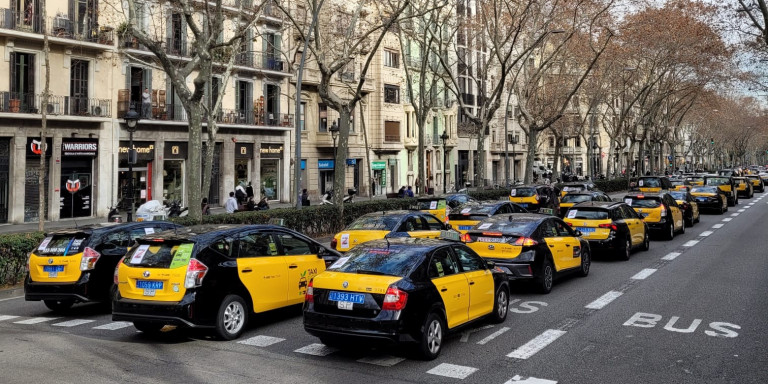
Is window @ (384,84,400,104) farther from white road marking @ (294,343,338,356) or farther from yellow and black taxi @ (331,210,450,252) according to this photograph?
white road marking @ (294,343,338,356)

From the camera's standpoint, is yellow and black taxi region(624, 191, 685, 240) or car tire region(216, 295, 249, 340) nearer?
car tire region(216, 295, 249, 340)

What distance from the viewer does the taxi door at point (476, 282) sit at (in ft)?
28.7

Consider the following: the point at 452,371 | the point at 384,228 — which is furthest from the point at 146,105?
the point at 452,371

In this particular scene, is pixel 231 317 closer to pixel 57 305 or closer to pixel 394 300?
pixel 394 300

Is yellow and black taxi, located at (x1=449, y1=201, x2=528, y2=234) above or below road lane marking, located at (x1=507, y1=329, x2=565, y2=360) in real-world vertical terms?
above

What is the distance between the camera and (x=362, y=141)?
1927 inches

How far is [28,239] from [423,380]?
32.2 feet

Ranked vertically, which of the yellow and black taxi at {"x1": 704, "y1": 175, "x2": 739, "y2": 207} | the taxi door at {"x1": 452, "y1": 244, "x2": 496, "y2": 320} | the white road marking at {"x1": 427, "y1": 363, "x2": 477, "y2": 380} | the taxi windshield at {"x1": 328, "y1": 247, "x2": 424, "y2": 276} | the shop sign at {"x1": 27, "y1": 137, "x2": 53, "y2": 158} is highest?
the shop sign at {"x1": 27, "y1": 137, "x2": 53, "y2": 158}

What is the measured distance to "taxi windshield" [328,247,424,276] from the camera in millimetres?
7840

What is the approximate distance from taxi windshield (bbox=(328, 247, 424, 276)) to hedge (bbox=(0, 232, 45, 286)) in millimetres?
8061

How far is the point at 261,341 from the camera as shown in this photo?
8672 millimetres

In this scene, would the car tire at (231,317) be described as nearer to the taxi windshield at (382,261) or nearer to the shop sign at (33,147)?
the taxi windshield at (382,261)

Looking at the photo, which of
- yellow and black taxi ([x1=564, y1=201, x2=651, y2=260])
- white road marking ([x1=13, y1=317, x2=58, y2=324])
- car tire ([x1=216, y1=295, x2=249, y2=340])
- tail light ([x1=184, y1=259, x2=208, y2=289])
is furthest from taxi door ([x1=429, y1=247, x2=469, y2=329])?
yellow and black taxi ([x1=564, y1=201, x2=651, y2=260])

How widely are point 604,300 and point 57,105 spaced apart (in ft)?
85.3
